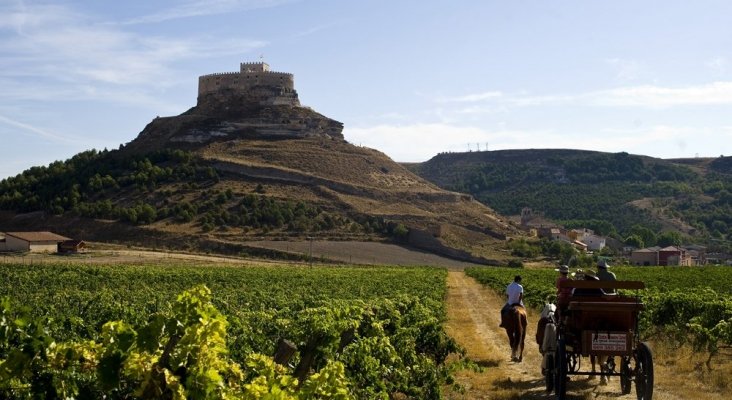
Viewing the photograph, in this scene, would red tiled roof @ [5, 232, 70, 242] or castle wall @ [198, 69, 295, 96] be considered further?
castle wall @ [198, 69, 295, 96]

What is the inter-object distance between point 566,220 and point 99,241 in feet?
360

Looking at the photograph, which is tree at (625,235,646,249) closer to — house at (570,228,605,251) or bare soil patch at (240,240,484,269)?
house at (570,228,605,251)

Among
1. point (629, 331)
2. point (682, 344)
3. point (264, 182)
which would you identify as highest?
point (264, 182)

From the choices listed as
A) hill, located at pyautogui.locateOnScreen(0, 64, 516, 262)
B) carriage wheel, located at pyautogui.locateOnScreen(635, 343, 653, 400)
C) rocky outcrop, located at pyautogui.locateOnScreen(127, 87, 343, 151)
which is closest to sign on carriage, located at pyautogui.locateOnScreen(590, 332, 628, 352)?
carriage wheel, located at pyautogui.locateOnScreen(635, 343, 653, 400)

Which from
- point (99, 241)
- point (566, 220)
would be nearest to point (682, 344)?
point (99, 241)

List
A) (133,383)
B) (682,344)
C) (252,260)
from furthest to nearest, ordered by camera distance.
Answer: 1. (252,260)
2. (682,344)
3. (133,383)

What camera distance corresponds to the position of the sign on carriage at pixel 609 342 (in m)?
10.2

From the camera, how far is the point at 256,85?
5064 inches

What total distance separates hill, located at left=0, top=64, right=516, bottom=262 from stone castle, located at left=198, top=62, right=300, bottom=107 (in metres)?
0.24

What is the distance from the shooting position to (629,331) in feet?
33.5

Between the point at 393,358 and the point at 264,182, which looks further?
the point at 264,182

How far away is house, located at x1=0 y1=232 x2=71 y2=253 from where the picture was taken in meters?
74.9

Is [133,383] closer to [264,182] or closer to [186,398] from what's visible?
[186,398]

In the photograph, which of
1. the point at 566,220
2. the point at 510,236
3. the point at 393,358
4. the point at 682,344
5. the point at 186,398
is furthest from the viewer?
the point at 566,220
